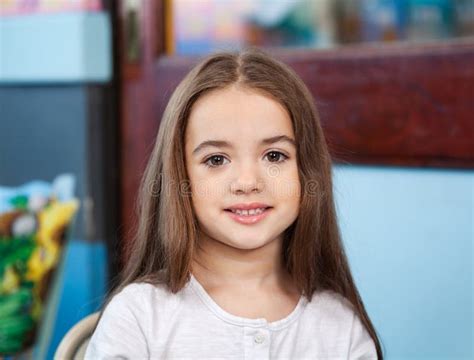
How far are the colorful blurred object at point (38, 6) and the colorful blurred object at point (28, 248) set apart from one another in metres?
0.50

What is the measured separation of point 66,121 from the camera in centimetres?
233

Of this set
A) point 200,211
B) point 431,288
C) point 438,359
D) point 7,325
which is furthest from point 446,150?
point 7,325

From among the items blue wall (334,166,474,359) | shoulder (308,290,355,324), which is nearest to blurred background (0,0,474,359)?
blue wall (334,166,474,359)

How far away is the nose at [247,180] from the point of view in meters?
1.16

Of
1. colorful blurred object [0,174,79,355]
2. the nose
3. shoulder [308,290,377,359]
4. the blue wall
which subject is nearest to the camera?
the nose

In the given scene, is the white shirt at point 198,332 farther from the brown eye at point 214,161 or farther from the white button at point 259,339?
the brown eye at point 214,161

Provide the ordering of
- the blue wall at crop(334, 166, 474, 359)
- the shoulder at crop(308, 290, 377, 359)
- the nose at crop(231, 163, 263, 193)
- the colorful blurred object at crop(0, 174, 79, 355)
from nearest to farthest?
the nose at crop(231, 163, 263, 193) < the shoulder at crop(308, 290, 377, 359) < the blue wall at crop(334, 166, 474, 359) < the colorful blurred object at crop(0, 174, 79, 355)

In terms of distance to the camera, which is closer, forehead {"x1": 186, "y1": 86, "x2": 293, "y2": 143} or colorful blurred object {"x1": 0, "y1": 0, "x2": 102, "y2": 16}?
forehead {"x1": 186, "y1": 86, "x2": 293, "y2": 143}

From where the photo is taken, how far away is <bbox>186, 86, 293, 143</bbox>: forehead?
1.18 metres

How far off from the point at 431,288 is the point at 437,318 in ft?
0.23

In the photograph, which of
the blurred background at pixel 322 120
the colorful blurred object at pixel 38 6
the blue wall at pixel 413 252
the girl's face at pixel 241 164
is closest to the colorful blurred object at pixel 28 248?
the blurred background at pixel 322 120

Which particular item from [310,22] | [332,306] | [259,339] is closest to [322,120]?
[310,22]

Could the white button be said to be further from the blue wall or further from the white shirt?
the blue wall

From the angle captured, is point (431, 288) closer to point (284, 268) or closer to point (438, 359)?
point (438, 359)
